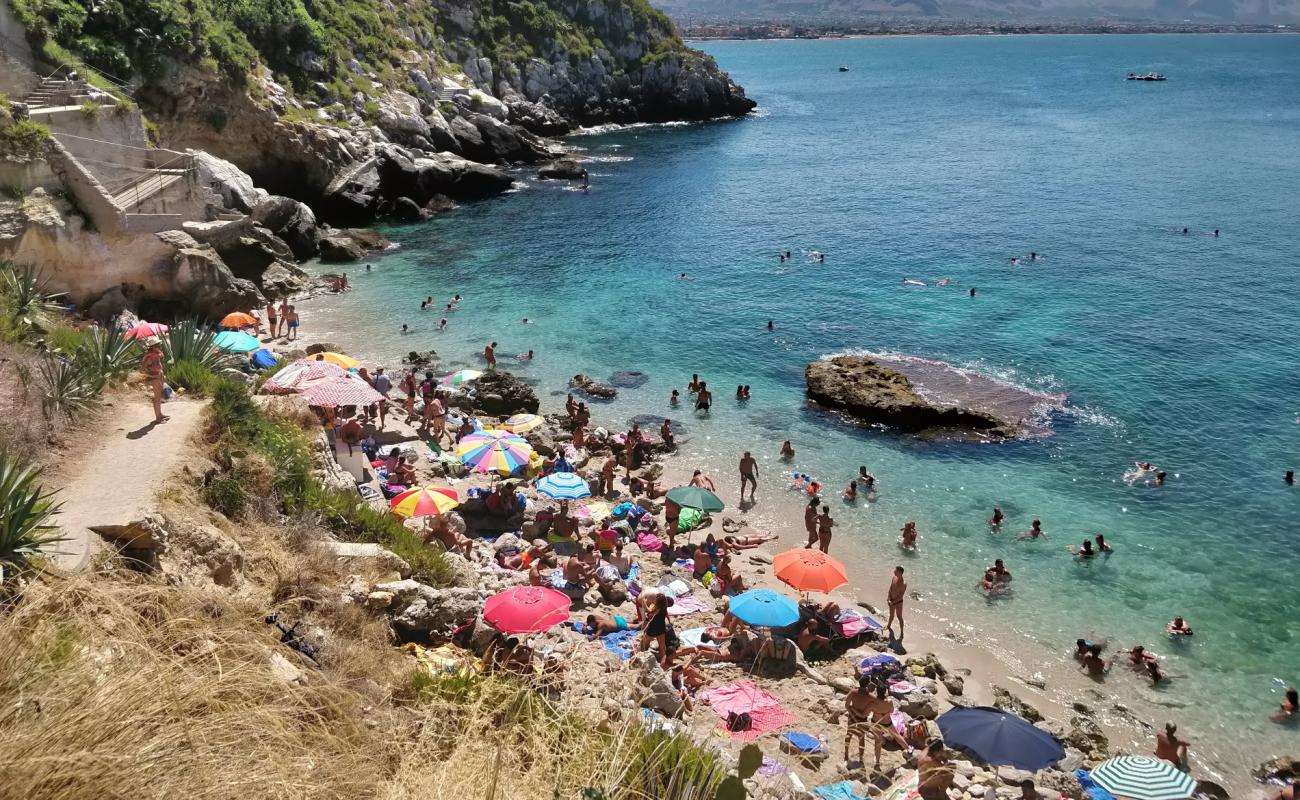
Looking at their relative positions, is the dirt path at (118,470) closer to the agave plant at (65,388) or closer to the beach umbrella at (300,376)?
the agave plant at (65,388)

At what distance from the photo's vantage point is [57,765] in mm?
4301

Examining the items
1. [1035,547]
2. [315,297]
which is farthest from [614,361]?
[1035,547]

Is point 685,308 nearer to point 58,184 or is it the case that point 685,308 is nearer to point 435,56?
point 58,184

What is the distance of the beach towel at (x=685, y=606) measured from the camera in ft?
55.4

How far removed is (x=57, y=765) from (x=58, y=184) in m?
26.4

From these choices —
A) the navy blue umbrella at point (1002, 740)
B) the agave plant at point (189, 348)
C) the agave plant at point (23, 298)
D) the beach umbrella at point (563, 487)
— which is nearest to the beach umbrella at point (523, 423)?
the beach umbrella at point (563, 487)

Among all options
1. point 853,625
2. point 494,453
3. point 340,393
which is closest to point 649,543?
point 494,453

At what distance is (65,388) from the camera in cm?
1346

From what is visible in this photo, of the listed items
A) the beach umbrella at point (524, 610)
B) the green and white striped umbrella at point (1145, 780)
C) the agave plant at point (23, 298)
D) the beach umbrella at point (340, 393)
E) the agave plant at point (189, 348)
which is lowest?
the green and white striped umbrella at point (1145, 780)

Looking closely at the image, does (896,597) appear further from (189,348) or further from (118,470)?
(189,348)

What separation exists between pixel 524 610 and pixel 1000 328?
85.0 ft

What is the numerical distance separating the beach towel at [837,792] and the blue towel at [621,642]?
13.3ft

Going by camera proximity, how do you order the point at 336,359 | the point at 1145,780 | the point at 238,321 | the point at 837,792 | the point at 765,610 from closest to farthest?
the point at 837,792, the point at 1145,780, the point at 765,610, the point at 336,359, the point at 238,321

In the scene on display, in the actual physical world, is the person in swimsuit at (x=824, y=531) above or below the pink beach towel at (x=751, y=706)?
below
